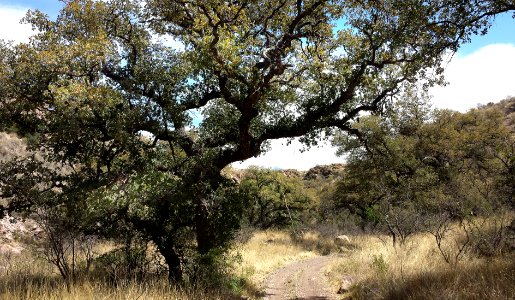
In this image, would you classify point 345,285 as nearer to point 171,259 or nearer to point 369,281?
point 369,281

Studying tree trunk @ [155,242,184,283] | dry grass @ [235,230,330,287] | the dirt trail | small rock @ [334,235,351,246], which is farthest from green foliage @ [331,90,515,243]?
tree trunk @ [155,242,184,283]

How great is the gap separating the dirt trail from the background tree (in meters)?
2.87

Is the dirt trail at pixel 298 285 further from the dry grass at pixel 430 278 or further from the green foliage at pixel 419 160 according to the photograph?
the green foliage at pixel 419 160

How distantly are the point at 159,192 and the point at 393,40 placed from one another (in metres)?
6.34

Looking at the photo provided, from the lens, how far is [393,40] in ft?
29.1

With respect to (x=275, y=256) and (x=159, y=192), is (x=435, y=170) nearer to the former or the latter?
(x=275, y=256)

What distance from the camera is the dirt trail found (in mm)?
11814

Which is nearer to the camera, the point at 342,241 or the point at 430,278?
the point at 430,278

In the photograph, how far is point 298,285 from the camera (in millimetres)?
13555

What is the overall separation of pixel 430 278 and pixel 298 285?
20.0ft

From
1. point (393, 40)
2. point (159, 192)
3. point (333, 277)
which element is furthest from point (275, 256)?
point (393, 40)

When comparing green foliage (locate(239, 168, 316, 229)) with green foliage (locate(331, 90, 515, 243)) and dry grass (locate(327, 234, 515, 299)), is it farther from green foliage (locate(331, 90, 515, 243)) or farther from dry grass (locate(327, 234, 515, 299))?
dry grass (locate(327, 234, 515, 299))

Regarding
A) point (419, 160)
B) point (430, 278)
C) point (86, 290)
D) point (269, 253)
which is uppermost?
point (419, 160)

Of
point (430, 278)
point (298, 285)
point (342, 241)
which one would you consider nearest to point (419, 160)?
point (342, 241)
